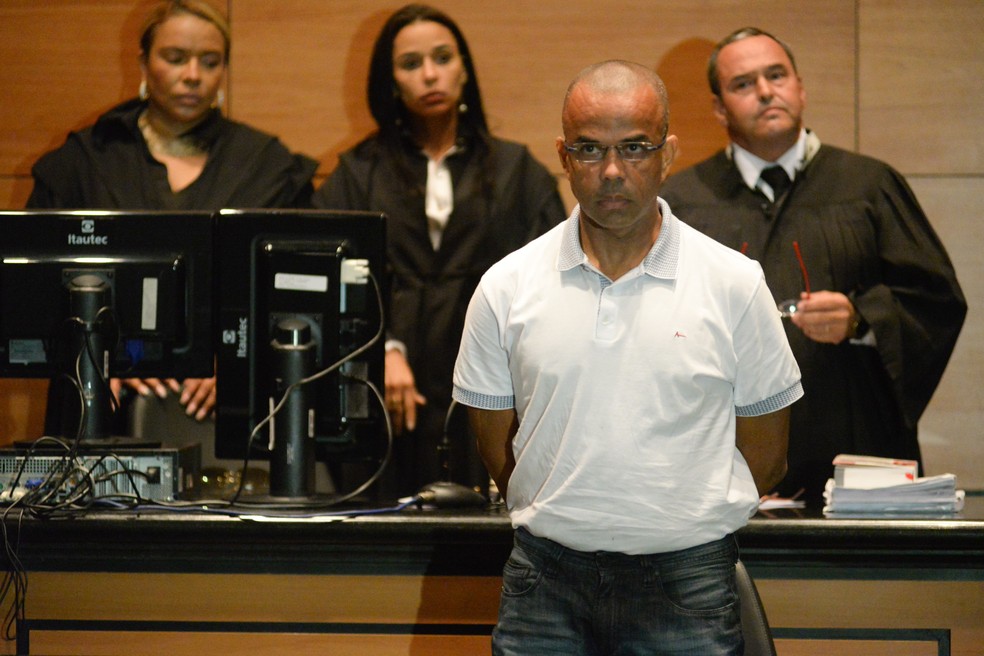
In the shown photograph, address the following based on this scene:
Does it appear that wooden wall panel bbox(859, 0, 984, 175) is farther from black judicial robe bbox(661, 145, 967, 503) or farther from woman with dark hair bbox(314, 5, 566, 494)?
woman with dark hair bbox(314, 5, 566, 494)

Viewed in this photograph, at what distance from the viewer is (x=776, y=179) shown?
313cm

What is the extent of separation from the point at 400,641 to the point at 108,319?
85 cm

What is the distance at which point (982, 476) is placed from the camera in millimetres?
3928

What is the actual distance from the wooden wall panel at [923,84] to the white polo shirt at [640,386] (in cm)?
246

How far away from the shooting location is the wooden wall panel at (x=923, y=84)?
3906 millimetres

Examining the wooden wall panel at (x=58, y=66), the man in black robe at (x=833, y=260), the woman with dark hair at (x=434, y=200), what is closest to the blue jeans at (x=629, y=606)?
Result: the man in black robe at (x=833, y=260)

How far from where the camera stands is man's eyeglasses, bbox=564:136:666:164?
1.70 meters

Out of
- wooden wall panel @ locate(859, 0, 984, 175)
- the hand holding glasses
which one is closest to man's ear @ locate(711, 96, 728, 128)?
the hand holding glasses

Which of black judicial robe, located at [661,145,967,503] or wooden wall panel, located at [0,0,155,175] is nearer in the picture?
black judicial robe, located at [661,145,967,503]

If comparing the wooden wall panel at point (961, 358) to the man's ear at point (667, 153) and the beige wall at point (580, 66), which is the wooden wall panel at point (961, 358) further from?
the man's ear at point (667, 153)

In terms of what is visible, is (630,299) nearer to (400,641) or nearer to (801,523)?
(801,523)

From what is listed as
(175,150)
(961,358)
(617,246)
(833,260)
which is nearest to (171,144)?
(175,150)

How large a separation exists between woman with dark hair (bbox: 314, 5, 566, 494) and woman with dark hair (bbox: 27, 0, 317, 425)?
8.1 inches

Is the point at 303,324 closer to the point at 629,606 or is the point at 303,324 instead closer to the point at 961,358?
the point at 629,606
